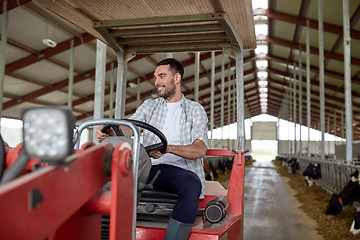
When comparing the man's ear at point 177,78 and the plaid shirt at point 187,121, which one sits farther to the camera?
the man's ear at point 177,78

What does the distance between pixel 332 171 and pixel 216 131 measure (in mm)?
25970

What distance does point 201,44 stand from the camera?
2518 millimetres

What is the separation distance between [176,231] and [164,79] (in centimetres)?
101

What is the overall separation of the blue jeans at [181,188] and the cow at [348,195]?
3.20 metres

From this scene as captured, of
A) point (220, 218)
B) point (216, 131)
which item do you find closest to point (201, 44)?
point (220, 218)

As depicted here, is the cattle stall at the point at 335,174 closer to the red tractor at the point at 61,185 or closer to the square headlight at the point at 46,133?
the red tractor at the point at 61,185

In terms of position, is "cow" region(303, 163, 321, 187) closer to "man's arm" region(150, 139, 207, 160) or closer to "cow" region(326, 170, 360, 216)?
"cow" region(326, 170, 360, 216)

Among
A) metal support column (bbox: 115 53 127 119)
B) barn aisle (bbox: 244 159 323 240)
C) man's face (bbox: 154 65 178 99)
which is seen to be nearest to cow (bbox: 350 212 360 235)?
barn aisle (bbox: 244 159 323 240)

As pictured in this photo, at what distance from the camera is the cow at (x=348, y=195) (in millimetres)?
4258

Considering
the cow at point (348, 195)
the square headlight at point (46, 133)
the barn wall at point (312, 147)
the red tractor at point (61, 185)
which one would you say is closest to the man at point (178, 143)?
the red tractor at point (61, 185)

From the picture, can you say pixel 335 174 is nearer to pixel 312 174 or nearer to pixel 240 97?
pixel 312 174

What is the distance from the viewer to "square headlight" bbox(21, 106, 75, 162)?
2.35ft

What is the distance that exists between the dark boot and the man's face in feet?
2.96

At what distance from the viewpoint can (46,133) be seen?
72cm
